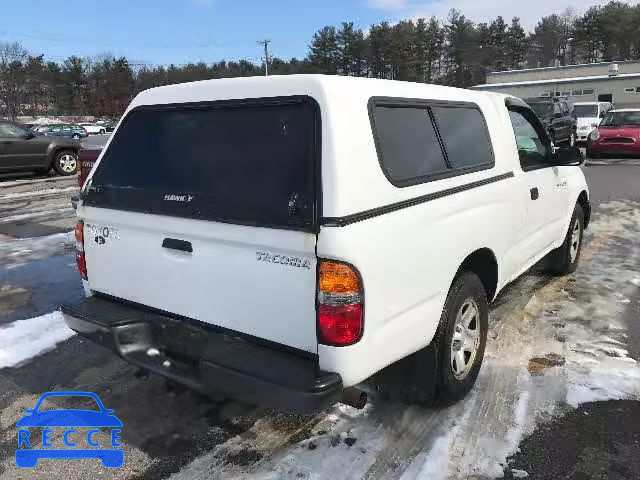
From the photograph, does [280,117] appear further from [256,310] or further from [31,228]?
[31,228]

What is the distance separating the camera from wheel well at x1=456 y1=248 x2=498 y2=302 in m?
3.41

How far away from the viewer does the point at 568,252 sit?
5.58m

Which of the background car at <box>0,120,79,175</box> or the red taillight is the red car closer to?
the background car at <box>0,120,79,175</box>

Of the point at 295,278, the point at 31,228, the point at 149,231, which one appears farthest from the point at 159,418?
the point at 31,228

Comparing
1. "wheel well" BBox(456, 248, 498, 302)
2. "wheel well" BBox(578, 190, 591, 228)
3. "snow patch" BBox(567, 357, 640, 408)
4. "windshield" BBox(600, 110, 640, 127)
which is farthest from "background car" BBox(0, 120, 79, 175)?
"windshield" BBox(600, 110, 640, 127)

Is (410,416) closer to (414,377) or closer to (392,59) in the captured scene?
(414,377)

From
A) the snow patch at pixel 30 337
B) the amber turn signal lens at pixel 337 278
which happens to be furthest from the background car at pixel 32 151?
the amber turn signal lens at pixel 337 278

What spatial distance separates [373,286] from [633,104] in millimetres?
49546

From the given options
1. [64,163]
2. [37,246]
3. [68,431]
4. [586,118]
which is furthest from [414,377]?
[586,118]

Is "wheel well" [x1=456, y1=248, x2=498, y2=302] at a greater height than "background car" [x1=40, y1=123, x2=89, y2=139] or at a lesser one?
lesser

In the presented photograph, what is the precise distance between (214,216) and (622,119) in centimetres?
1846

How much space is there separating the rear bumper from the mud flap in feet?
2.23

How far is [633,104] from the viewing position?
44094mm

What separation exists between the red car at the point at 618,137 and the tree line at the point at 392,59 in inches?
2437
